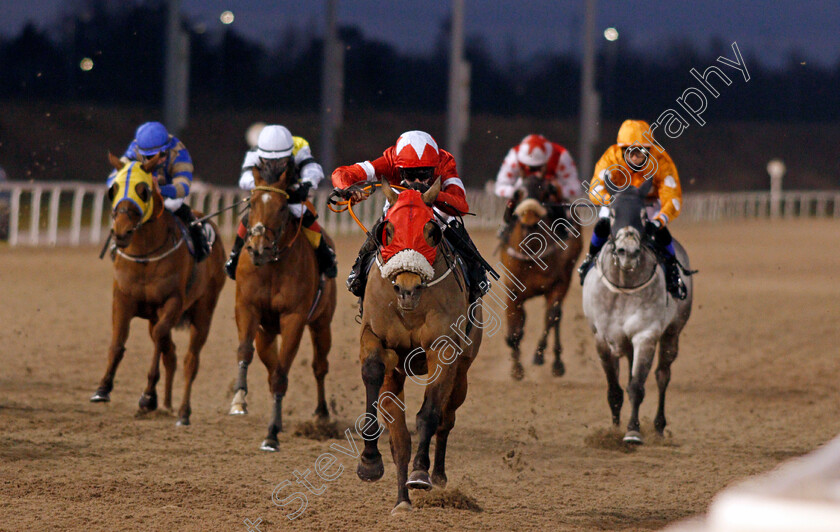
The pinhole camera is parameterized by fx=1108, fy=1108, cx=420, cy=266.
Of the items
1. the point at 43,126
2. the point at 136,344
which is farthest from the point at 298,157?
the point at 43,126

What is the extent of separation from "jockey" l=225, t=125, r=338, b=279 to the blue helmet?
981 millimetres

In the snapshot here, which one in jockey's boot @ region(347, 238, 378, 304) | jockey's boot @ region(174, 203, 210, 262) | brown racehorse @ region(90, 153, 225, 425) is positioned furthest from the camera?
jockey's boot @ region(174, 203, 210, 262)

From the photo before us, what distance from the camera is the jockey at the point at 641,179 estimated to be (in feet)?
26.0

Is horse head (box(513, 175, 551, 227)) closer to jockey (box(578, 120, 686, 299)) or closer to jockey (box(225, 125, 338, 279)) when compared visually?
jockey (box(578, 120, 686, 299))

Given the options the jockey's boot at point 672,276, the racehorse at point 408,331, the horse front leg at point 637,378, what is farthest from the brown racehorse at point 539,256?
the racehorse at point 408,331

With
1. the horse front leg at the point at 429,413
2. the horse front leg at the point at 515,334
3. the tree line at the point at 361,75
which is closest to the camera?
the horse front leg at the point at 429,413

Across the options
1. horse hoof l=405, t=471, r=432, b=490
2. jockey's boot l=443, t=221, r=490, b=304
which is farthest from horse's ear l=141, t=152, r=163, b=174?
horse hoof l=405, t=471, r=432, b=490

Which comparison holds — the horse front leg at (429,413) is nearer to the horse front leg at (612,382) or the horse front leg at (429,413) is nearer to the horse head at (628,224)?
the horse head at (628,224)

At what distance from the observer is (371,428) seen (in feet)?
17.9

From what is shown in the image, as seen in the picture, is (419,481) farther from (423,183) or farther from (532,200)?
(532,200)

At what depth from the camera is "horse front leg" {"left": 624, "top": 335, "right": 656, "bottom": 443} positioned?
7387 mm

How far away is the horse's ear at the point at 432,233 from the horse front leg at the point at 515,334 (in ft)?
15.0

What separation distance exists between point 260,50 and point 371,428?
57.9m

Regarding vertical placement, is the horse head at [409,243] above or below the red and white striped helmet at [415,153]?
below
